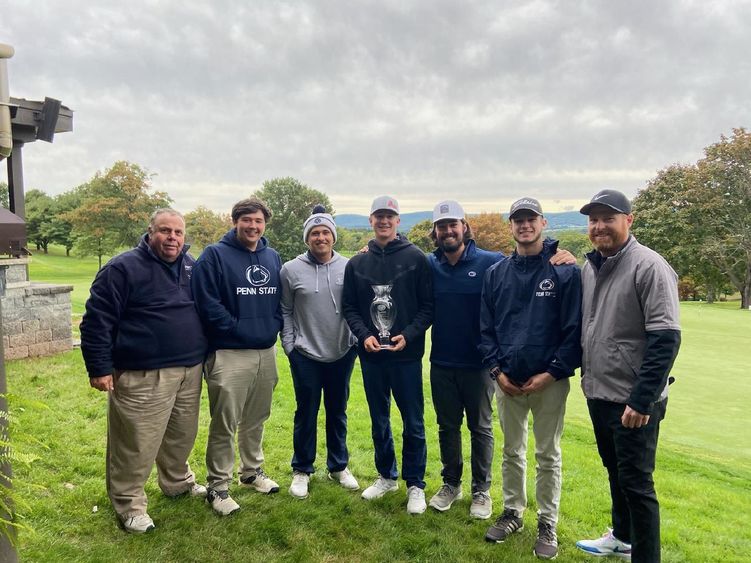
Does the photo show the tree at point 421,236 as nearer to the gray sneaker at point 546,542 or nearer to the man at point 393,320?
the man at point 393,320

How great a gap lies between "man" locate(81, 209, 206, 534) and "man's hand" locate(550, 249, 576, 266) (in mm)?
2576

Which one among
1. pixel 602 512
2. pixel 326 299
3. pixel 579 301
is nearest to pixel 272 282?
pixel 326 299

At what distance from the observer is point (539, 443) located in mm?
3557

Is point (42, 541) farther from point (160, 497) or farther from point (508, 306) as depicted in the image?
point (508, 306)

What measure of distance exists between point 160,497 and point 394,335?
227cm

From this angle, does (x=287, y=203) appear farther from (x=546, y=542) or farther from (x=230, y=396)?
(x=546, y=542)

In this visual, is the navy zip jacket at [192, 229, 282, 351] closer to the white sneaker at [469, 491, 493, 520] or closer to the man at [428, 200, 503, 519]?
the man at [428, 200, 503, 519]

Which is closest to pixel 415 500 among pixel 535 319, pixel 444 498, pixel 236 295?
pixel 444 498

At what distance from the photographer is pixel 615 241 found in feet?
10.4

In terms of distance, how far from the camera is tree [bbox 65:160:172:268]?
32.9m

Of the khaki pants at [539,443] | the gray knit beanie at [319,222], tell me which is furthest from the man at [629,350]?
the gray knit beanie at [319,222]

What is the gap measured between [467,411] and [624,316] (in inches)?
56.5

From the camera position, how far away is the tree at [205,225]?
1992 inches

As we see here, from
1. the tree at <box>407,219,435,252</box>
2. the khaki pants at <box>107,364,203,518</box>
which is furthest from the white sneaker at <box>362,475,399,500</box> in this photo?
the tree at <box>407,219,435,252</box>
